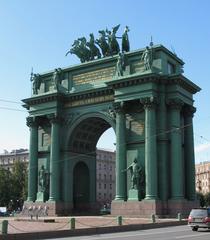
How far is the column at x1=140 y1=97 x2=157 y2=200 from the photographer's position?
42.9 m

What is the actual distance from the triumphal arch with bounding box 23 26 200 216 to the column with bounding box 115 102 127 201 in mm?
98

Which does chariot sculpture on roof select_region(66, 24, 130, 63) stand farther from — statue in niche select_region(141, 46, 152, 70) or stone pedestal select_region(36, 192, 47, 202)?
stone pedestal select_region(36, 192, 47, 202)

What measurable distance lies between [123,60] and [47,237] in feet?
86.8

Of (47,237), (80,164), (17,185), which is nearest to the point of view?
(47,237)

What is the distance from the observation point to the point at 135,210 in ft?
142

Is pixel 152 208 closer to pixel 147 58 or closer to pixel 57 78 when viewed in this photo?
pixel 147 58

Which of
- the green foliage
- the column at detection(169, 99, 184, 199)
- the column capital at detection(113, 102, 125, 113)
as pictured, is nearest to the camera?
the column at detection(169, 99, 184, 199)

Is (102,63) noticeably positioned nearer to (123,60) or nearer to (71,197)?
(123,60)

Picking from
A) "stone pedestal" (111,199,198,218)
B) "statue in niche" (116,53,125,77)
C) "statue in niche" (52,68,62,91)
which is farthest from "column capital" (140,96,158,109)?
"statue in niche" (52,68,62,91)

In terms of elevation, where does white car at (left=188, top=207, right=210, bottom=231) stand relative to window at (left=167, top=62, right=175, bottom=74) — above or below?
below

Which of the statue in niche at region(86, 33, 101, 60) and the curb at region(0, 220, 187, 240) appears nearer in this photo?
the curb at region(0, 220, 187, 240)

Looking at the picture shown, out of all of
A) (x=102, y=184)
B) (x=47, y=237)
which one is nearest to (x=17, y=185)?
(x=102, y=184)

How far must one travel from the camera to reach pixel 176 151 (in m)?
44.0

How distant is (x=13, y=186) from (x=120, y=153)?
60136mm
